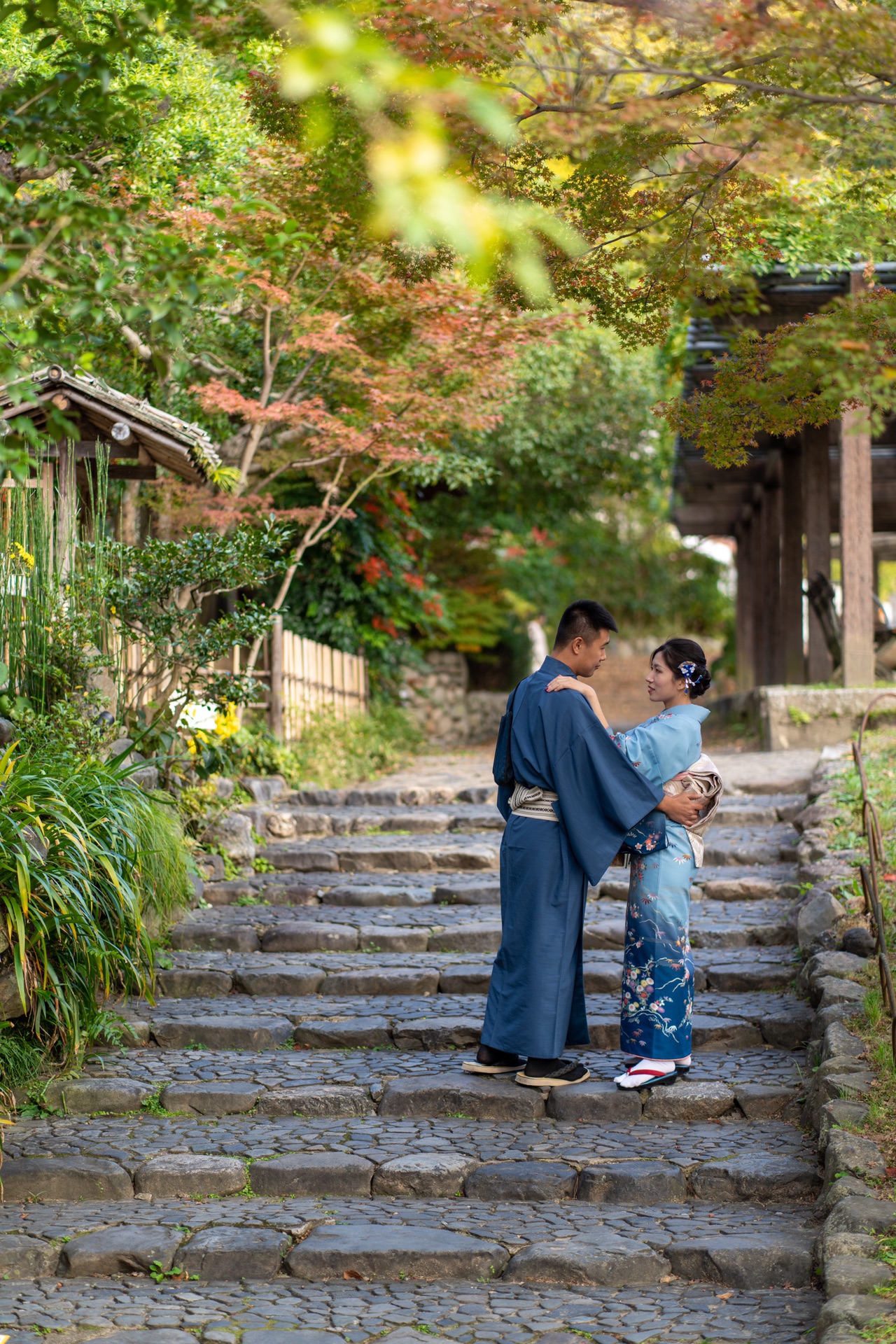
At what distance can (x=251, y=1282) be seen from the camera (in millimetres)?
3613

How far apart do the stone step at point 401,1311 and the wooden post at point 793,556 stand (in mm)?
11552

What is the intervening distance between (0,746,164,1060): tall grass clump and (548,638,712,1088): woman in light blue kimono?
6.60 feet

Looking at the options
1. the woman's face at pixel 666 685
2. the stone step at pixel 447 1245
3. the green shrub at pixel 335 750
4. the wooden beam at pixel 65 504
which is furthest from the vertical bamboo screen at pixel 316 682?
the stone step at pixel 447 1245

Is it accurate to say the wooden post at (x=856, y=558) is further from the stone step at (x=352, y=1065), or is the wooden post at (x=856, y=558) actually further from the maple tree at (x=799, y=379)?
the maple tree at (x=799, y=379)

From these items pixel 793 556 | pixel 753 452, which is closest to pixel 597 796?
pixel 793 556

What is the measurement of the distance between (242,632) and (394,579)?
302 inches

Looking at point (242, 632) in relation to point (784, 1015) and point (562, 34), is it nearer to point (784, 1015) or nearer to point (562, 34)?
point (784, 1015)

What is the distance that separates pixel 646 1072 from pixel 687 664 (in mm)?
1484

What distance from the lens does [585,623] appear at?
4.82 metres

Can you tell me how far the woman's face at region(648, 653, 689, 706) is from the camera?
4.79 m

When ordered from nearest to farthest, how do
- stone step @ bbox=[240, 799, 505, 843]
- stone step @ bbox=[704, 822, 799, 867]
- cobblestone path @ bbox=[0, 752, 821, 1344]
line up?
cobblestone path @ bbox=[0, 752, 821, 1344] < stone step @ bbox=[704, 822, 799, 867] < stone step @ bbox=[240, 799, 505, 843]

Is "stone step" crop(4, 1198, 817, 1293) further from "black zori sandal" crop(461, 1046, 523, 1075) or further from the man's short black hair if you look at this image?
the man's short black hair

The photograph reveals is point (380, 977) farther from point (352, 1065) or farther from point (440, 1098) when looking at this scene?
point (440, 1098)

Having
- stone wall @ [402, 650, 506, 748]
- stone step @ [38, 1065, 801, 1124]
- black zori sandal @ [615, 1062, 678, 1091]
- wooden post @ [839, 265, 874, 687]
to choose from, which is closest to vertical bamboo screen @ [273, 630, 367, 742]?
stone wall @ [402, 650, 506, 748]
